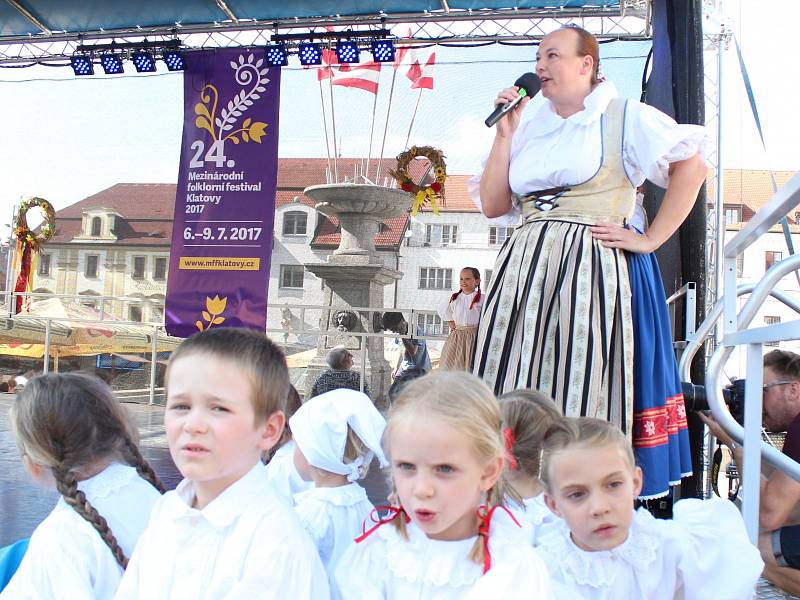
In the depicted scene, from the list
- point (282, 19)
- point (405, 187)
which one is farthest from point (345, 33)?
point (405, 187)

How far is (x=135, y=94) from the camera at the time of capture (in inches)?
422

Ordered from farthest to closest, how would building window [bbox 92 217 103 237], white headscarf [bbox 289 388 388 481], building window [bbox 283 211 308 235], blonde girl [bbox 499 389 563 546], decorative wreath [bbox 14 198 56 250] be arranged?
building window [bbox 92 217 103 237]
building window [bbox 283 211 308 235]
decorative wreath [bbox 14 198 56 250]
white headscarf [bbox 289 388 388 481]
blonde girl [bbox 499 389 563 546]

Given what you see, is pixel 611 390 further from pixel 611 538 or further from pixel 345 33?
pixel 345 33

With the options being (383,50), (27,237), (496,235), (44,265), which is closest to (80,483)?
(383,50)

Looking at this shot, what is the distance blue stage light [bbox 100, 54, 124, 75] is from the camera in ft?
21.6

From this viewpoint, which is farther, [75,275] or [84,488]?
[75,275]

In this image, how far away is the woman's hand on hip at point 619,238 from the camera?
75.8 inches

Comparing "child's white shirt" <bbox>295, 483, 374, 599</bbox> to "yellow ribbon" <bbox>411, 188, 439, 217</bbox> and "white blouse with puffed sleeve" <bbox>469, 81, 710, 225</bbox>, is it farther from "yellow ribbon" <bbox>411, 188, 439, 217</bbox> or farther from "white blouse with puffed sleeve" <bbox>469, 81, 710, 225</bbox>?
"yellow ribbon" <bbox>411, 188, 439, 217</bbox>

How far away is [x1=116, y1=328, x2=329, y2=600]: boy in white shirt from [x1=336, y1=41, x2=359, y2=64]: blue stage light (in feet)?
17.3

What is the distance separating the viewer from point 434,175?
7.93m

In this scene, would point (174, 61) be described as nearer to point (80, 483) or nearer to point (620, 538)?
point (80, 483)

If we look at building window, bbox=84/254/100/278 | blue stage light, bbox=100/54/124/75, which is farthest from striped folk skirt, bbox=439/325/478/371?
building window, bbox=84/254/100/278

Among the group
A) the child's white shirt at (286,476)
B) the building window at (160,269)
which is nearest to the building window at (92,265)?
the building window at (160,269)

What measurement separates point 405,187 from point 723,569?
277 inches
